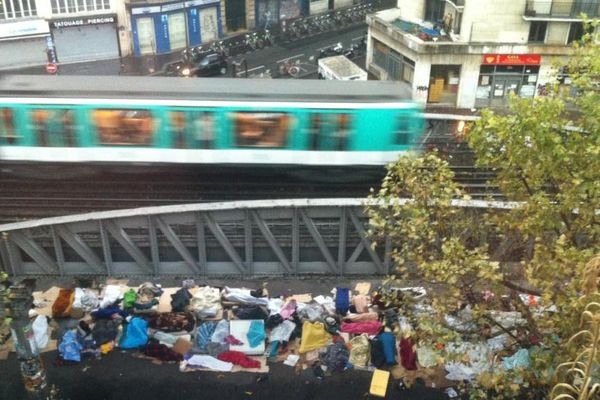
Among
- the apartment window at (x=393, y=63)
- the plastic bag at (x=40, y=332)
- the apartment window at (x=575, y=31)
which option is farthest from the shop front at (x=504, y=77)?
the plastic bag at (x=40, y=332)

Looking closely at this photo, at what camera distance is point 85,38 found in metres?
33.8

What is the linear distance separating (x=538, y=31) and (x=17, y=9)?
2614cm

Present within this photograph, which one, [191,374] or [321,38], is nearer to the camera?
[191,374]

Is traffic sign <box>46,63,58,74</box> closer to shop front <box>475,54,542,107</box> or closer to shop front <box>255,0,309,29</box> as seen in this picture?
shop front <box>255,0,309,29</box>

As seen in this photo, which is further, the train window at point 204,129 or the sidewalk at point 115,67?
the sidewalk at point 115,67

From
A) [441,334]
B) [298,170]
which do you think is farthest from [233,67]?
[441,334]

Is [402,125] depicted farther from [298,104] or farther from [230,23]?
[230,23]

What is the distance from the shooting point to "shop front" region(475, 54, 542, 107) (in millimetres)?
28719

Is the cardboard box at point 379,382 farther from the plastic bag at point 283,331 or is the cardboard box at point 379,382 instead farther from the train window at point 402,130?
the train window at point 402,130

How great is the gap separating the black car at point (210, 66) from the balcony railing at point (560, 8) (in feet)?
52.2

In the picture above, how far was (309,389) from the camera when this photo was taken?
15.3m

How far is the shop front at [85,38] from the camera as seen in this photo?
32906 mm

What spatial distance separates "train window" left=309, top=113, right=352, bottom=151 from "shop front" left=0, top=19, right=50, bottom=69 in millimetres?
22211

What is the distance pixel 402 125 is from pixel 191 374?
872cm
